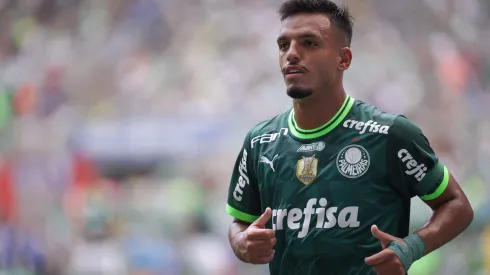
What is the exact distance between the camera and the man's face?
233 cm

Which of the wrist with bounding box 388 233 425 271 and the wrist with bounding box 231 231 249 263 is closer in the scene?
the wrist with bounding box 388 233 425 271

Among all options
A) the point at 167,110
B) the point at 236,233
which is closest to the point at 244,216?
the point at 236,233

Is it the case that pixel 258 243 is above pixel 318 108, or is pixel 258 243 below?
below

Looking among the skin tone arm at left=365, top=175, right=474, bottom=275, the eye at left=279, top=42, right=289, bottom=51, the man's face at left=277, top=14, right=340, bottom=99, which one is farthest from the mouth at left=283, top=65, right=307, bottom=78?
the skin tone arm at left=365, top=175, right=474, bottom=275

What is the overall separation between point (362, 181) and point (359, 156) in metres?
0.08

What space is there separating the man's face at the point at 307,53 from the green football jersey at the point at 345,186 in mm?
148

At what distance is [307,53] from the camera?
2357 millimetres

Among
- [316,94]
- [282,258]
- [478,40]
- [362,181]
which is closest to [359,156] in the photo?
[362,181]

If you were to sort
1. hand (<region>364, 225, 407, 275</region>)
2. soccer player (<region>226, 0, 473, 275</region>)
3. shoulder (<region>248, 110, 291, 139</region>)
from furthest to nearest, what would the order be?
shoulder (<region>248, 110, 291, 139</region>) < soccer player (<region>226, 0, 473, 275</region>) < hand (<region>364, 225, 407, 275</region>)

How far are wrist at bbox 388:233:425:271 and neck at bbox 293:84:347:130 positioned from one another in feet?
1.57

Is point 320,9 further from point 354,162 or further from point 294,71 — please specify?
point 354,162

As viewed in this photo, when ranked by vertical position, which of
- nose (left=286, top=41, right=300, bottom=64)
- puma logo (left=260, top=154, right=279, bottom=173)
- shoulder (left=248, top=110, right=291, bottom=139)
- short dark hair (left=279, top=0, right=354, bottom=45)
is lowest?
puma logo (left=260, top=154, right=279, bottom=173)

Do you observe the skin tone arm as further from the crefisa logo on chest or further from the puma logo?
the puma logo

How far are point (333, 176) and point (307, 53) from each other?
1.26ft
